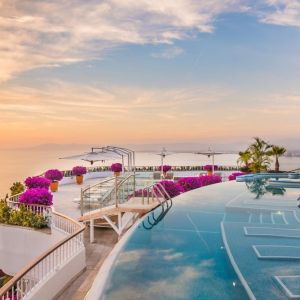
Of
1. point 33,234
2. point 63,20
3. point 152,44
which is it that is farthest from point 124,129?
point 33,234

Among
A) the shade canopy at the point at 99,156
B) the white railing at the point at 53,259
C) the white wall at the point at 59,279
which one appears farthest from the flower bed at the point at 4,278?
the shade canopy at the point at 99,156

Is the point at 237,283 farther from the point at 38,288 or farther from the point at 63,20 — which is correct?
the point at 63,20

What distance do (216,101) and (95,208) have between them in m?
19.5

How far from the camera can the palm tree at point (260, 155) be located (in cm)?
2662

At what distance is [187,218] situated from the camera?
38.6ft

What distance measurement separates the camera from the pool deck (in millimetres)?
9302

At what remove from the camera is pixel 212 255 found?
26.8 ft

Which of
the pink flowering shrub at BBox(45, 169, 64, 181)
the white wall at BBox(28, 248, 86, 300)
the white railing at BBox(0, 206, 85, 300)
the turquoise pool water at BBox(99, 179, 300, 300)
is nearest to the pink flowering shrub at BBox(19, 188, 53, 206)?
the white railing at BBox(0, 206, 85, 300)

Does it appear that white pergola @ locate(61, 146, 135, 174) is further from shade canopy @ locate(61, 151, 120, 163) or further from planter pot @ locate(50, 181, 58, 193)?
planter pot @ locate(50, 181, 58, 193)

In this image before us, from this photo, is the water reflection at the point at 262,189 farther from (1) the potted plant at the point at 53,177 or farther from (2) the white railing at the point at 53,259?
(1) the potted plant at the point at 53,177

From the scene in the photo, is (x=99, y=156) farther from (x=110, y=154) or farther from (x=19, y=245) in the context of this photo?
(x=19, y=245)

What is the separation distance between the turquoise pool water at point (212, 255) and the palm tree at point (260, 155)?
523 inches

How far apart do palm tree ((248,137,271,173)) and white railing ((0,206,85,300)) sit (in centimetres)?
1730

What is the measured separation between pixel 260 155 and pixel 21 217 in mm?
17885
